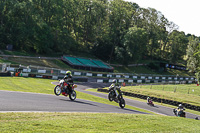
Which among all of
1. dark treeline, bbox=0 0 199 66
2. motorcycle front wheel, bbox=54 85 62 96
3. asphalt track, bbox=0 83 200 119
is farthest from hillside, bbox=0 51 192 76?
asphalt track, bbox=0 83 200 119

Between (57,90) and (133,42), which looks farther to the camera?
(133,42)

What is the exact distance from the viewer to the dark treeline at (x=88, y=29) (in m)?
55.4

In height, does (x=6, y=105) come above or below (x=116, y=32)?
below

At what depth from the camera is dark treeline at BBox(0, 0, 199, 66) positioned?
182ft

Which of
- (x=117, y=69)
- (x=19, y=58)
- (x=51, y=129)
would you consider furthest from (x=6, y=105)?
(x=117, y=69)

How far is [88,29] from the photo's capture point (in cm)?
8006

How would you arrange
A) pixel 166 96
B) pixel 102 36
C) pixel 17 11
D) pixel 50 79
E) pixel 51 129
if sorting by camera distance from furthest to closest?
pixel 102 36 → pixel 17 11 → pixel 50 79 → pixel 166 96 → pixel 51 129

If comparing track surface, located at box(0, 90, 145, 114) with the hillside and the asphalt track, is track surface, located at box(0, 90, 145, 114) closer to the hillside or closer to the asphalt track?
the asphalt track

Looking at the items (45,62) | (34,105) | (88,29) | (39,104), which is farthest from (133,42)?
(34,105)

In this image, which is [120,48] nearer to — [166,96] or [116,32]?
[116,32]

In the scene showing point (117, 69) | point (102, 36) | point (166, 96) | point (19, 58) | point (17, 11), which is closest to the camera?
point (166, 96)

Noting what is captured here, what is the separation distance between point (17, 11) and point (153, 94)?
40100mm

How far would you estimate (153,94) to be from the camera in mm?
34688

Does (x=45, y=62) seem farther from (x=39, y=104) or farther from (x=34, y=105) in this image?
(x=34, y=105)
